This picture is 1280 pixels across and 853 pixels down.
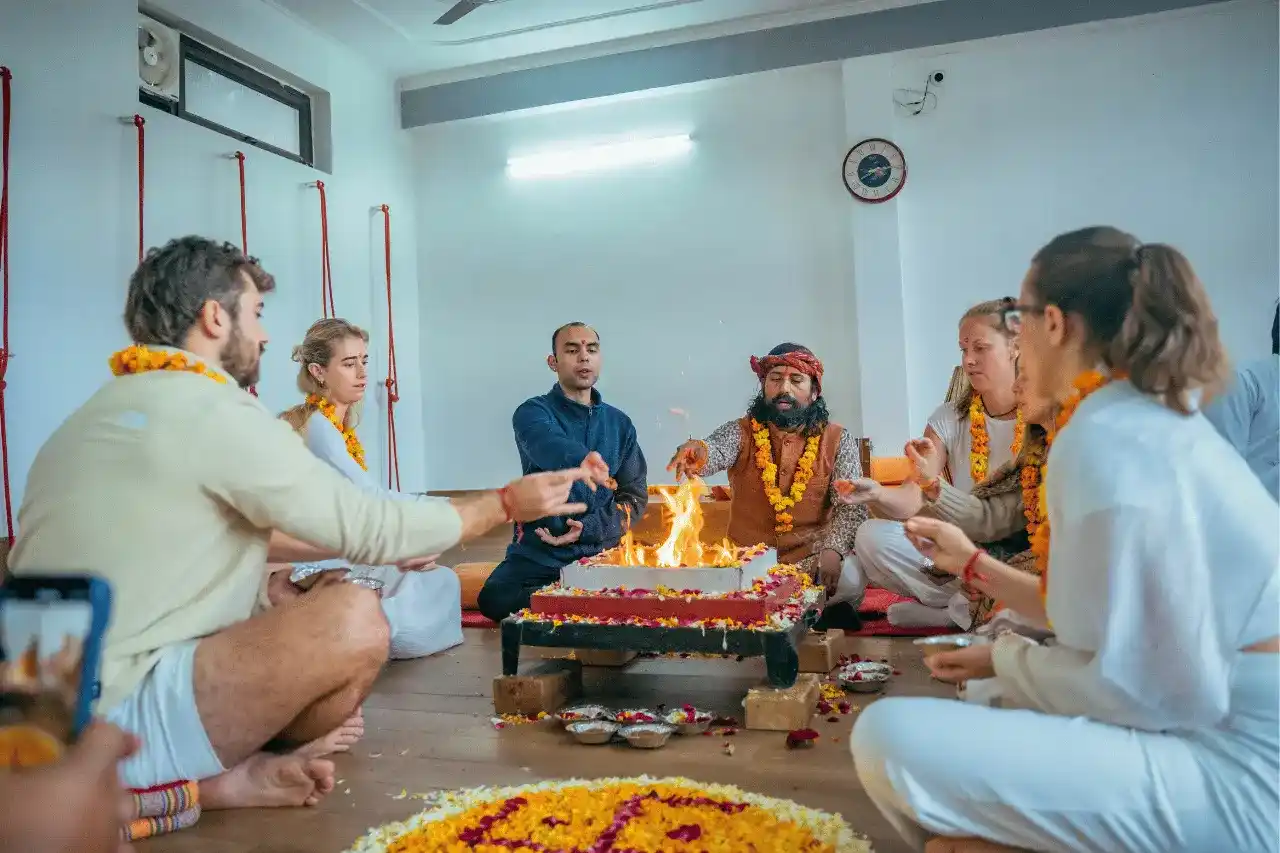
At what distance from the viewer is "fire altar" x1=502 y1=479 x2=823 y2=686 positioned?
3.60m

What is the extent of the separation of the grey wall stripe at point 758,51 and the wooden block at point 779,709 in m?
6.03

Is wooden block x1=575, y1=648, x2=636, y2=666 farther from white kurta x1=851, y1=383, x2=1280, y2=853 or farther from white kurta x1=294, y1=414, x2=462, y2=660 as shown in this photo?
white kurta x1=851, y1=383, x2=1280, y2=853

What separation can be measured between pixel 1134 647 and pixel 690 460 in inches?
133

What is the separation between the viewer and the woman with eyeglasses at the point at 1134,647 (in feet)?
5.55

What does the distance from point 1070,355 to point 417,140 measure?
852 centimetres

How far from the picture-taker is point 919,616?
5.11 m

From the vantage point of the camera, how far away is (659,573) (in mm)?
3891

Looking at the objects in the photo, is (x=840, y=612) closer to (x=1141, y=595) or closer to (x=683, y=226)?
(x=1141, y=595)

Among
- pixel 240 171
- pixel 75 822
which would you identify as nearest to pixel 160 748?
pixel 75 822

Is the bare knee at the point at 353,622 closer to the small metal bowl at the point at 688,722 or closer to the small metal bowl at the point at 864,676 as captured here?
the small metal bowl at the point at 688,722

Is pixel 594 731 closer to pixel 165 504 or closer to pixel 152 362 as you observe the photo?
pixel 165 504

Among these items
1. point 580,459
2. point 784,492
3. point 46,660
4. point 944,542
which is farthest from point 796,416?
point 46,660

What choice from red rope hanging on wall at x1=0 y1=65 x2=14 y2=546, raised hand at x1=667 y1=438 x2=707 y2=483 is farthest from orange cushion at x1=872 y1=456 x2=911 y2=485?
red rope hanging on wall at x1=0 y1=65 x2=14 y2=546

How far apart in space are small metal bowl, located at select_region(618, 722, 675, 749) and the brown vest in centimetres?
200
